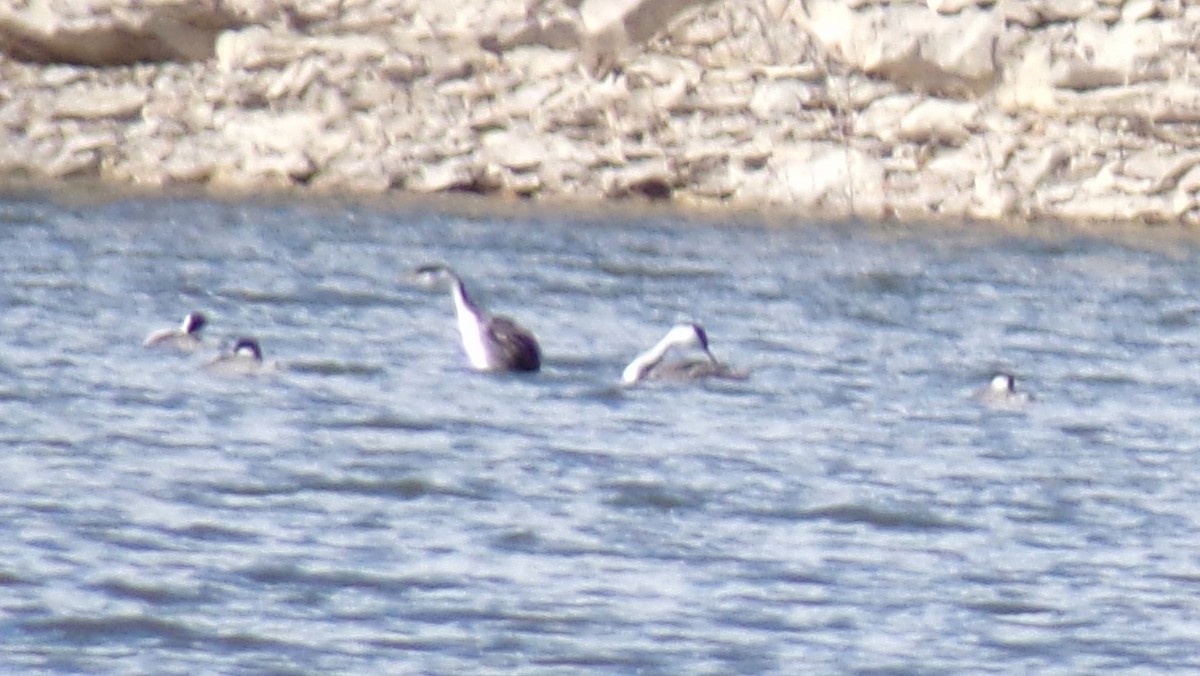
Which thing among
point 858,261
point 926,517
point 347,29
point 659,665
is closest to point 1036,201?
point 858,261

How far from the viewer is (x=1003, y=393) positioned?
618 inches

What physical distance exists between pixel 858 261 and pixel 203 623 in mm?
12176

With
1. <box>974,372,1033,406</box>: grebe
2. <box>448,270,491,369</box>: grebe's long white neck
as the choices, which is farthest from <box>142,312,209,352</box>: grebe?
<box>974,372,1033,406</box>: grebe

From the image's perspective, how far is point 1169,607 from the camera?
10.9 metres

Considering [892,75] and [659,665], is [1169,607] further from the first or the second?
[892,75]

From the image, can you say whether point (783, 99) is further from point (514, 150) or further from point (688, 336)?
point (688, 336)

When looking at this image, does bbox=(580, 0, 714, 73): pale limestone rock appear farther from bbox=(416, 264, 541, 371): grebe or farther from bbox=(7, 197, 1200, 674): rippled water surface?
bbox=(416, 264, 541, 371): grebe

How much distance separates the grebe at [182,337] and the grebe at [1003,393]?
4798mm

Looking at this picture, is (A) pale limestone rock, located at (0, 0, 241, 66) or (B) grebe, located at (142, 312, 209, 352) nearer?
(B) grebe, located at (142, 312, 209, 352)

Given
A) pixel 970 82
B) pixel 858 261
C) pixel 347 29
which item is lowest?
pixel 858 261

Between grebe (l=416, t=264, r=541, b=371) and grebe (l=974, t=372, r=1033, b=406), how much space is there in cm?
270

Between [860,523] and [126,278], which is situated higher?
[126,278]

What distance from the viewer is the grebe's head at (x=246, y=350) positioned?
15.9 metres

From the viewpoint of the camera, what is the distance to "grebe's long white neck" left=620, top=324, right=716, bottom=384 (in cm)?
1620
